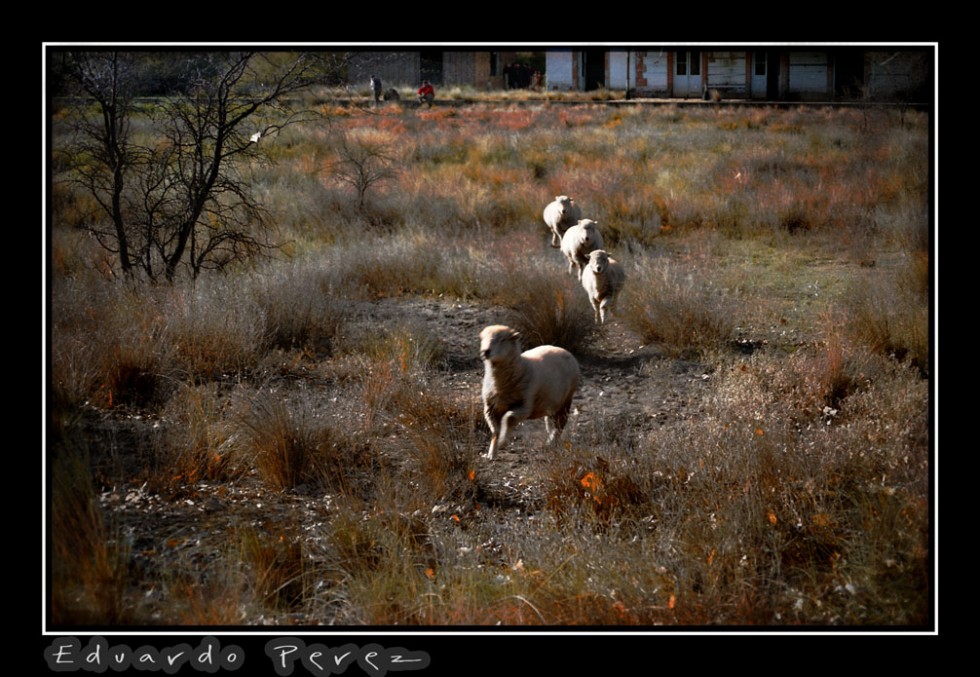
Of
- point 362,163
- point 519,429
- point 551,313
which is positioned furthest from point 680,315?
point 362,163

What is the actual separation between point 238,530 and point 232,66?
15.8 ft

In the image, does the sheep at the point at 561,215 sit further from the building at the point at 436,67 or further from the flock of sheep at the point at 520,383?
the flock of sheep at the point at 520,383

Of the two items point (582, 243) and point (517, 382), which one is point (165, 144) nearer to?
point (582, 243)

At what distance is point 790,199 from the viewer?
454 inches

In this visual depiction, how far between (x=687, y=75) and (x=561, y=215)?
5381 mm

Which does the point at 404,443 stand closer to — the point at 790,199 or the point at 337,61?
the point at 337,61

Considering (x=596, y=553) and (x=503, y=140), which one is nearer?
(x=596, y=553)

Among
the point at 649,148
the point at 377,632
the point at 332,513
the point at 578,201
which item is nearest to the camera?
the point at 377,632

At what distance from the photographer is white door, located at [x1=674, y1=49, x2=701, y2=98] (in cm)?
469

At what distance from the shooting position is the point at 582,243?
900 centimetres

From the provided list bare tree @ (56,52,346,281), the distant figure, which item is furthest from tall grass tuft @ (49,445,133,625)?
bare tree @ (56,52,346,281)

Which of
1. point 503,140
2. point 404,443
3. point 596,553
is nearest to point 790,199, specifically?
point 503,140

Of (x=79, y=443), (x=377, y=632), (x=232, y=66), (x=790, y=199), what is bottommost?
(x=377, y=632)

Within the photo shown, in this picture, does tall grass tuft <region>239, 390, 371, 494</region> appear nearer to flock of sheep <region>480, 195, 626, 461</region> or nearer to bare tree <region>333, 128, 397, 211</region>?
flock of sheep <region>480, 195, 626, 461</region>
